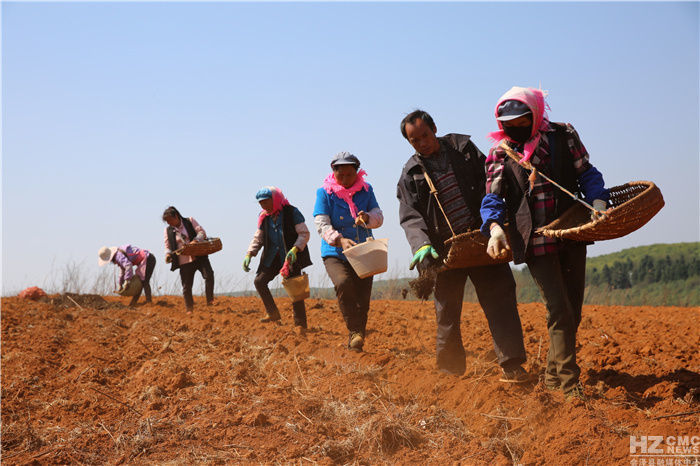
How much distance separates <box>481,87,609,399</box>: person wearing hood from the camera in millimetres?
3832

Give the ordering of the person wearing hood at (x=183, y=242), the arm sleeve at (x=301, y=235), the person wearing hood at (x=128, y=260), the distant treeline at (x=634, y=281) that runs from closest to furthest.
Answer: the arm sleeve at (x=301, y=235)
the person wearing hood at (x=183, y=242)
the person wearing hood at (x=128, y=260)
the distant treeline at (x=634, y=281)

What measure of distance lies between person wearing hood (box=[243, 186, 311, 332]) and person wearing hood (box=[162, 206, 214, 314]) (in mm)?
2138

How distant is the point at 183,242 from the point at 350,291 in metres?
5.07

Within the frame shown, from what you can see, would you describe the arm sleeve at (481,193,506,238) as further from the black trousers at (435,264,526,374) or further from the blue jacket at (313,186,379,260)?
the blue jacket at (313,186,379,260)

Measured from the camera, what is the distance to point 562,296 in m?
3.84

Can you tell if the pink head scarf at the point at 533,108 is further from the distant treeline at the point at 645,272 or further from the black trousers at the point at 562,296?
the distant treeline at the point at 645,272

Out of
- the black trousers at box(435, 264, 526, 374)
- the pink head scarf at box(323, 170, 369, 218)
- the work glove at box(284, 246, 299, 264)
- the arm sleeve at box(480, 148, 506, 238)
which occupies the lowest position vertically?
the black trousers at box(435, 264, 526, 374)

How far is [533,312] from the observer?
29.3 ft

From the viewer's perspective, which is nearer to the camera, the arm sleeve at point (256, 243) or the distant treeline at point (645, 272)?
the arm sleeve at point (256, 243)

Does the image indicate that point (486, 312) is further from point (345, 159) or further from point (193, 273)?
point (193, 273)

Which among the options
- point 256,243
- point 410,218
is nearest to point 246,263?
point 256,243

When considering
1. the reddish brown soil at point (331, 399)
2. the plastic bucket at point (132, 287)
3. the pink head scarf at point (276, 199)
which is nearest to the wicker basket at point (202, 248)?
the reddish brown soil at point (331, 399)

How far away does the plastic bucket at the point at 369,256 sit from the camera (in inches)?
210

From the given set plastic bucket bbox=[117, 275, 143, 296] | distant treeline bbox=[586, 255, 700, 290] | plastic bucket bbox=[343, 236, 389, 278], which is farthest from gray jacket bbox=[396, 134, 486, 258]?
distant treeline bbox=[586, 255, 700, 290]
